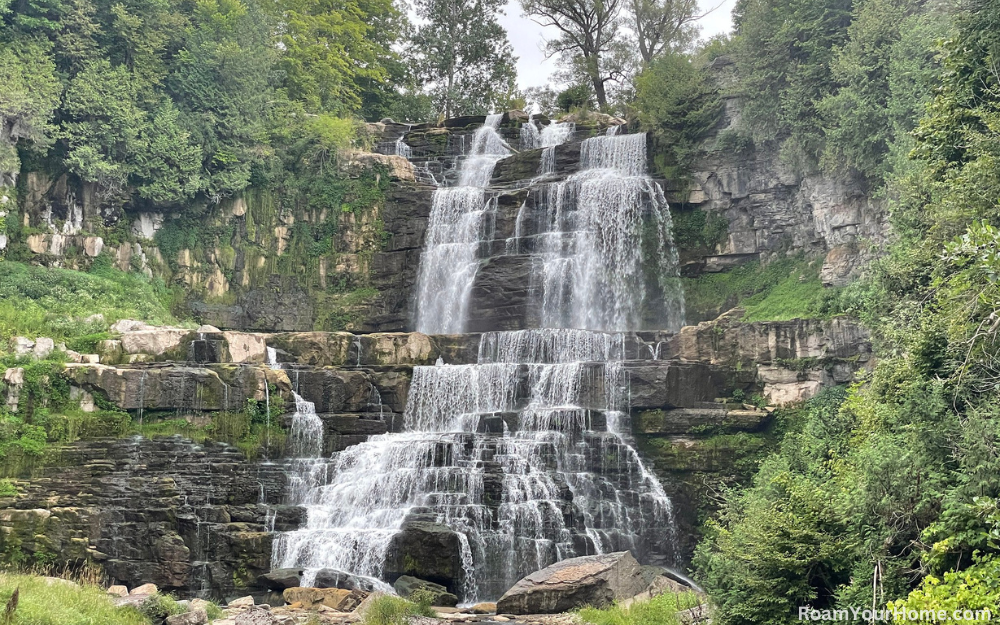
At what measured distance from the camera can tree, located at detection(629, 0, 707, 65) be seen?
44406 mm

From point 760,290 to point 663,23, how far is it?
19.0 meters

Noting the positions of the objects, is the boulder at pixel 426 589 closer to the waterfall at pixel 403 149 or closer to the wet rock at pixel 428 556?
the wet rock at pixel 428 556

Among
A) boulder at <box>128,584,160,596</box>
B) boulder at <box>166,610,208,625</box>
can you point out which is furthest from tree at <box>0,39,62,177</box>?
boulder at <box>166,610,208,625</box>

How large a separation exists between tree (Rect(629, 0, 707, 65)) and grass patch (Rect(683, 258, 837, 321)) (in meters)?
15.7

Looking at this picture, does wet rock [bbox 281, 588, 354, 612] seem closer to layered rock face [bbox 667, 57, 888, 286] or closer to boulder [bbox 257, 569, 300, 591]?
boulder [bbox 257, 569, 300, 591]

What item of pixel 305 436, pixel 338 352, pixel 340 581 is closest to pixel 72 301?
pixel 338 352

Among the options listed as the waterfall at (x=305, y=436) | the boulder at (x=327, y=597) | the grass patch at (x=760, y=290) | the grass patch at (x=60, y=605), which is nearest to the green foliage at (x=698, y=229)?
the grass patch at (x=760, y=290)

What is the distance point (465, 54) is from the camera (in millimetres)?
50844

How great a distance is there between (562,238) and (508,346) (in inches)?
267

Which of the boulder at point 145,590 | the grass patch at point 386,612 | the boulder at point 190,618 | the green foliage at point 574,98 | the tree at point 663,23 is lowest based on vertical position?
the boulder at point 145,590

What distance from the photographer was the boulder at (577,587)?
1714 cm

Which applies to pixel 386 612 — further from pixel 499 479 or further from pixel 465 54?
pixel 465 54

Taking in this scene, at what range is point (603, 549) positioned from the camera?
69.6 ft

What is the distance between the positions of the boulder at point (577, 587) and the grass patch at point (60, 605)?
721cm
